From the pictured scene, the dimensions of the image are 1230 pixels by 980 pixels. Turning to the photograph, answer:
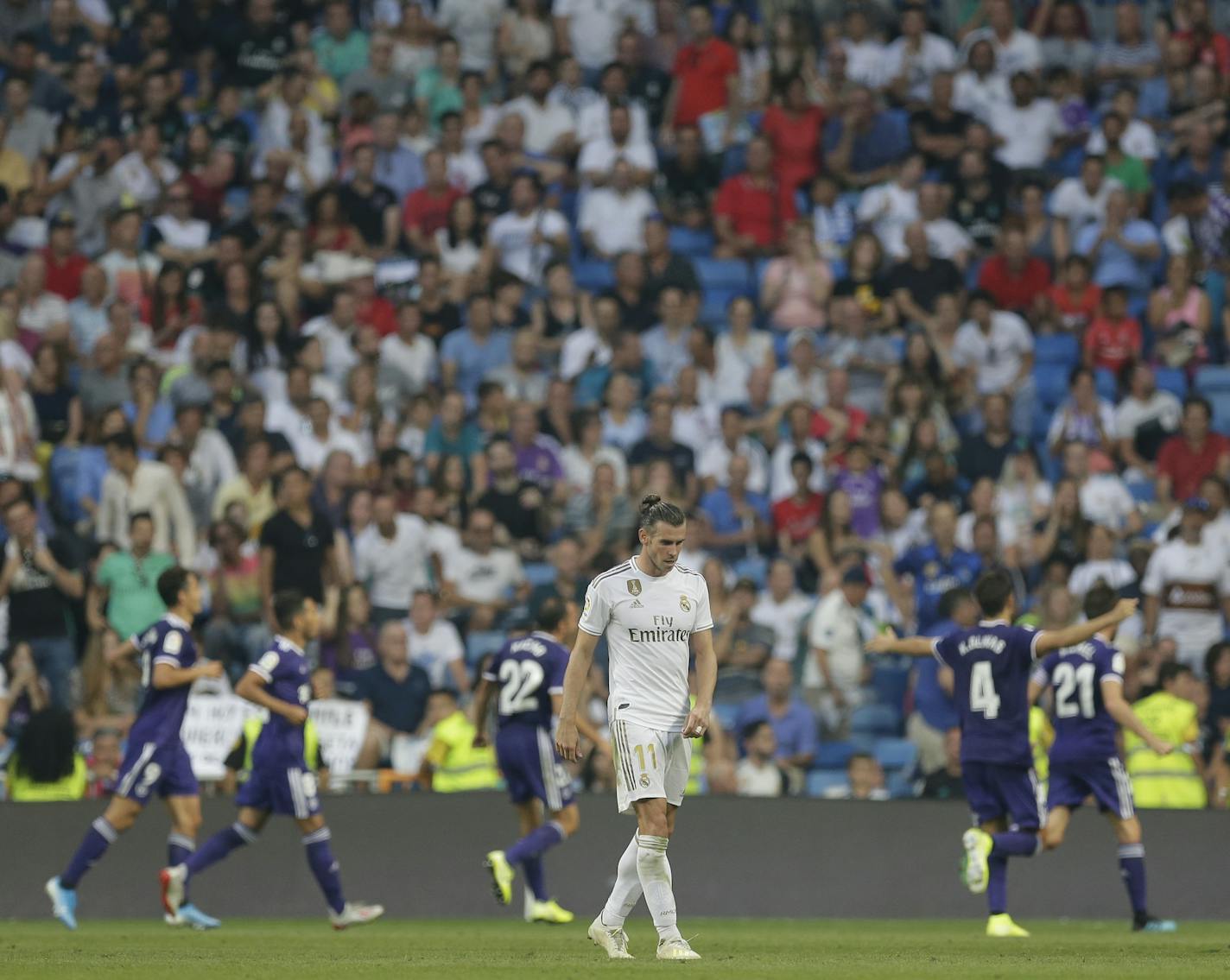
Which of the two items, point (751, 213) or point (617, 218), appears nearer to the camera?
point (617, 218)

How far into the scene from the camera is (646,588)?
10461 millimetres

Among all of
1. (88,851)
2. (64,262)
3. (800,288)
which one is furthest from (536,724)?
(64,262)

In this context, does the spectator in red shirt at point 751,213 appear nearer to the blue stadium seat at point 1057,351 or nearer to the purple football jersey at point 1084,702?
the blue stadium seat at point 1057,351

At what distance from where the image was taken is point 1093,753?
45.2 ft

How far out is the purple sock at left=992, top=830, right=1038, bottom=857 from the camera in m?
Answer: 13.1

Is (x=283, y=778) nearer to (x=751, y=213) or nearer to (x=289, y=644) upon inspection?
(x=289, y=644)

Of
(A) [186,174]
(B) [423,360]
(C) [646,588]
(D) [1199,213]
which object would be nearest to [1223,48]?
(D) [1199,213]

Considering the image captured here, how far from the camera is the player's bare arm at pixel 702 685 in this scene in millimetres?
10070

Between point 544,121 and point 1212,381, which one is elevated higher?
point 544,121

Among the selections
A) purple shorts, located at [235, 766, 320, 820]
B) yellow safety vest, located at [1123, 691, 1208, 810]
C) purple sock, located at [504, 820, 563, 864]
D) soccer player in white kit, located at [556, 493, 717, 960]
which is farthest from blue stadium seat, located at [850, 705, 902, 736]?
soccer player in white kit, located at [556, 493, 717, 960]

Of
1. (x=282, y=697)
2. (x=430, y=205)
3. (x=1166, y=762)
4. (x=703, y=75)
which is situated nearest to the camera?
(x=282, y=697)

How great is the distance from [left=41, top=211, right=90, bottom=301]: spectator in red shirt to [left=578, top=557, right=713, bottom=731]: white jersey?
12.1 m

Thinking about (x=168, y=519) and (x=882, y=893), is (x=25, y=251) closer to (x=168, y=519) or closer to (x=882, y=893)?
(x=168, y=519)

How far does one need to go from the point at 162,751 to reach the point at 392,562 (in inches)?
194
